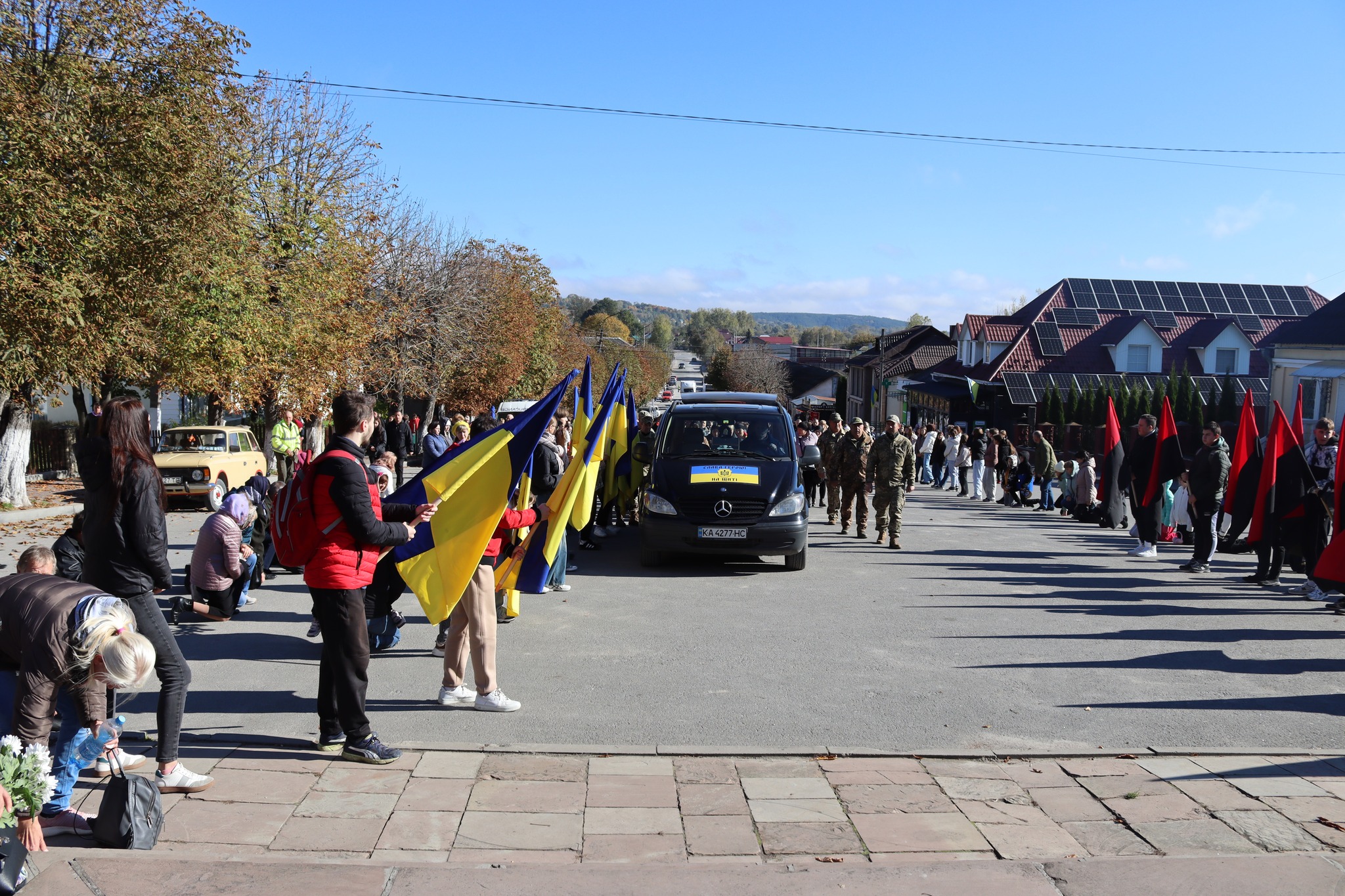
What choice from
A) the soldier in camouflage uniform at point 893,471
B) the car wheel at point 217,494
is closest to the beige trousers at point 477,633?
the car wheel at point 217,494

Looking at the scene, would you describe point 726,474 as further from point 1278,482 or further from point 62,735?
point 62,735

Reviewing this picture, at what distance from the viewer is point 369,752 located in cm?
559

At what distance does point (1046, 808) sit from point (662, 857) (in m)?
1.96

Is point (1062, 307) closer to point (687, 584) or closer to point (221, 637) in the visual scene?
point (687, 584)

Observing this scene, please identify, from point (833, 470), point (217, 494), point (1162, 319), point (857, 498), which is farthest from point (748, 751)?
point (1162, 319)

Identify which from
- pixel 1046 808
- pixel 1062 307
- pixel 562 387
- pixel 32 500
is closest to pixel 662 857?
pixel 1046 808

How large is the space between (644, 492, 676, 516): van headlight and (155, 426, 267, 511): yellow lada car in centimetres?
818

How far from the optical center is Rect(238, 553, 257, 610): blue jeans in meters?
9.46

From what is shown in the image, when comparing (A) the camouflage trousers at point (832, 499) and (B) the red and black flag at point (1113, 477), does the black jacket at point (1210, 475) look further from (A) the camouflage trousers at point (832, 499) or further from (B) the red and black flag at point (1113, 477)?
(A) the camouflage trousers at point (832, 499)

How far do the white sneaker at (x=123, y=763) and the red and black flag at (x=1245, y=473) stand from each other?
11428 mm

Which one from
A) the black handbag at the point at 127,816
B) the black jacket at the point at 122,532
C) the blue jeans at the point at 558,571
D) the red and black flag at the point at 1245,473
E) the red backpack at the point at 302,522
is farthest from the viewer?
the red and black flag at the point at 1245,473

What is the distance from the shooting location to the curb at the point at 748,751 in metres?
5.89

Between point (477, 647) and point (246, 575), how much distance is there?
391cm

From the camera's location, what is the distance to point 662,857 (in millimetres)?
4586
